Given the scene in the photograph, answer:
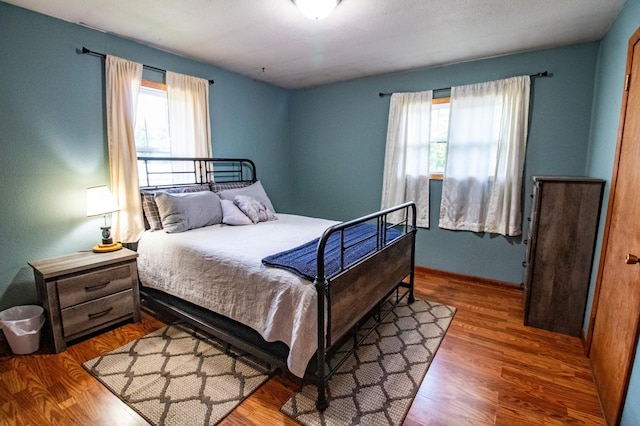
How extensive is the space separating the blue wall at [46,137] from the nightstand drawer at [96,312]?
55 centimetres

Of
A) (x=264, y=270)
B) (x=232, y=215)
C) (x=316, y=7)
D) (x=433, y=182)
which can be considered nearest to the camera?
(x=264, y=270)

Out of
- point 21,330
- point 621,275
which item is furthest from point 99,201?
point 621,275

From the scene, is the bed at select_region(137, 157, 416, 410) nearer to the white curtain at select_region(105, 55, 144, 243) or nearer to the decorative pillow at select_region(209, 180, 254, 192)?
the decorative pillow at select_region(209, 180, 254, 192)

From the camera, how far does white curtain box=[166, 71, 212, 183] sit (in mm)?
3127

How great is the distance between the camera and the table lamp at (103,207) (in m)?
2.41

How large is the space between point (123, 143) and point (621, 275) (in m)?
3.64

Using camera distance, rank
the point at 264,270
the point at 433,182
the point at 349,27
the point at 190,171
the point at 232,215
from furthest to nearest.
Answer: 1. the point at 433,182
2. the point at 190,171
3. the point at 232,215
4. the point at 349,27
5. the point at 264,270

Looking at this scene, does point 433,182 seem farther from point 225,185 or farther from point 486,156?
point 225,185

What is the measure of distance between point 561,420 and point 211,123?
3830 millimetres

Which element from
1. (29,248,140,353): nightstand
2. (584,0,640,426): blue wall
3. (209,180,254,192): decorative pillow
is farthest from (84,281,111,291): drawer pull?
(584,0,640,426): blue wall

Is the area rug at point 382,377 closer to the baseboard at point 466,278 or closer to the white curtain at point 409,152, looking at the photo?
the baseboard at point 466,278

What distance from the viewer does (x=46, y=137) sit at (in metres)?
2.37

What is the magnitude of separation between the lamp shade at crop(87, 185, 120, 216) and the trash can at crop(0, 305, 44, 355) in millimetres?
795

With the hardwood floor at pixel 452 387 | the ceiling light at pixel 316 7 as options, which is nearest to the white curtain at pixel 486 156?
the hardwood floor at pixel 452 387
